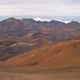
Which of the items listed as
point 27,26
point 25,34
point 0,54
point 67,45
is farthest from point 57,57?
point 27,26

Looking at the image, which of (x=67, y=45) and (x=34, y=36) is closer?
(x=67, y=45)

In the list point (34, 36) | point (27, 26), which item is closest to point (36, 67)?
point (34, 36)

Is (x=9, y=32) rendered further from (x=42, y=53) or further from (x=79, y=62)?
(x=79, y=62)

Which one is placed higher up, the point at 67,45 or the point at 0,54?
the point at 67,45

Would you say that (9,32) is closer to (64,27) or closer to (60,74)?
(64,27)

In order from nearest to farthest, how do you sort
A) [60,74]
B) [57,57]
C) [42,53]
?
[60,74], [57,57], [42,53]

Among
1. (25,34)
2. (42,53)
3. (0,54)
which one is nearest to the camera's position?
(42,53)
